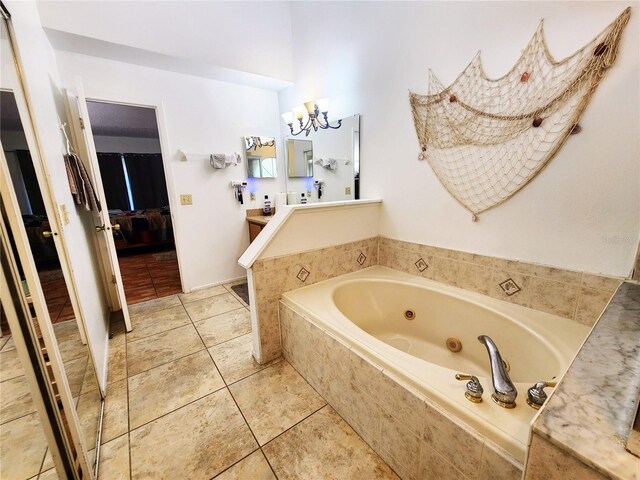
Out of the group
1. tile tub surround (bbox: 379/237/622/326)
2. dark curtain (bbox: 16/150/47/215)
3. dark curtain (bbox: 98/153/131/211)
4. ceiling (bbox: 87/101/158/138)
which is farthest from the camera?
dark curtain (bbox: 98/153/131/211)

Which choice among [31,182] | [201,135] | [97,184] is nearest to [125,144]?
[201,135]

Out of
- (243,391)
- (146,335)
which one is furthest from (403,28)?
(146,335)

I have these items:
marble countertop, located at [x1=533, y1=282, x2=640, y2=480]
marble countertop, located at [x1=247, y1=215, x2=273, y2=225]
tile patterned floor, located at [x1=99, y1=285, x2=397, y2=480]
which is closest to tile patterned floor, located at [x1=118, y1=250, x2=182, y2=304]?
tile patterned floor, located at [x1=99, y1=285, x2=397, y2=480]

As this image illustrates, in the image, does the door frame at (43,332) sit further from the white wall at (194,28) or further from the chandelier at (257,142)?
the chandelier at (257,142)

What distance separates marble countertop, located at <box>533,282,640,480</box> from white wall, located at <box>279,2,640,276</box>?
67 centimetres

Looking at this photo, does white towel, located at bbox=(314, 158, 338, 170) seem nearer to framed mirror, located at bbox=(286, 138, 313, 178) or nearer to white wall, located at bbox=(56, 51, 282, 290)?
framed mirror, located at bbox=(286, 138, 313, 178)

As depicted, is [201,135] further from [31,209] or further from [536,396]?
[536,396]

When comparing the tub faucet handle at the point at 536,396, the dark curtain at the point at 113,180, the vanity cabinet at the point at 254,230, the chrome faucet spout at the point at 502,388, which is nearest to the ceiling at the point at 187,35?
the vanity cabinet at the point at 254,230

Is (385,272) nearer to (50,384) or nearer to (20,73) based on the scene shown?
(50,384)

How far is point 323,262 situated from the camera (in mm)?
1938

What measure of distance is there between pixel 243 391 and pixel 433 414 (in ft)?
3.68

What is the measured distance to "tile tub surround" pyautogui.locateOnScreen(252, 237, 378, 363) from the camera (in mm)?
1701

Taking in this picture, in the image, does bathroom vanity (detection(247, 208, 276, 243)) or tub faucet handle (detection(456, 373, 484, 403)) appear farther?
bathroom vanity (detection(247, 208, 276, 243))

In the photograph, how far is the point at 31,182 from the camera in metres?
1.08
